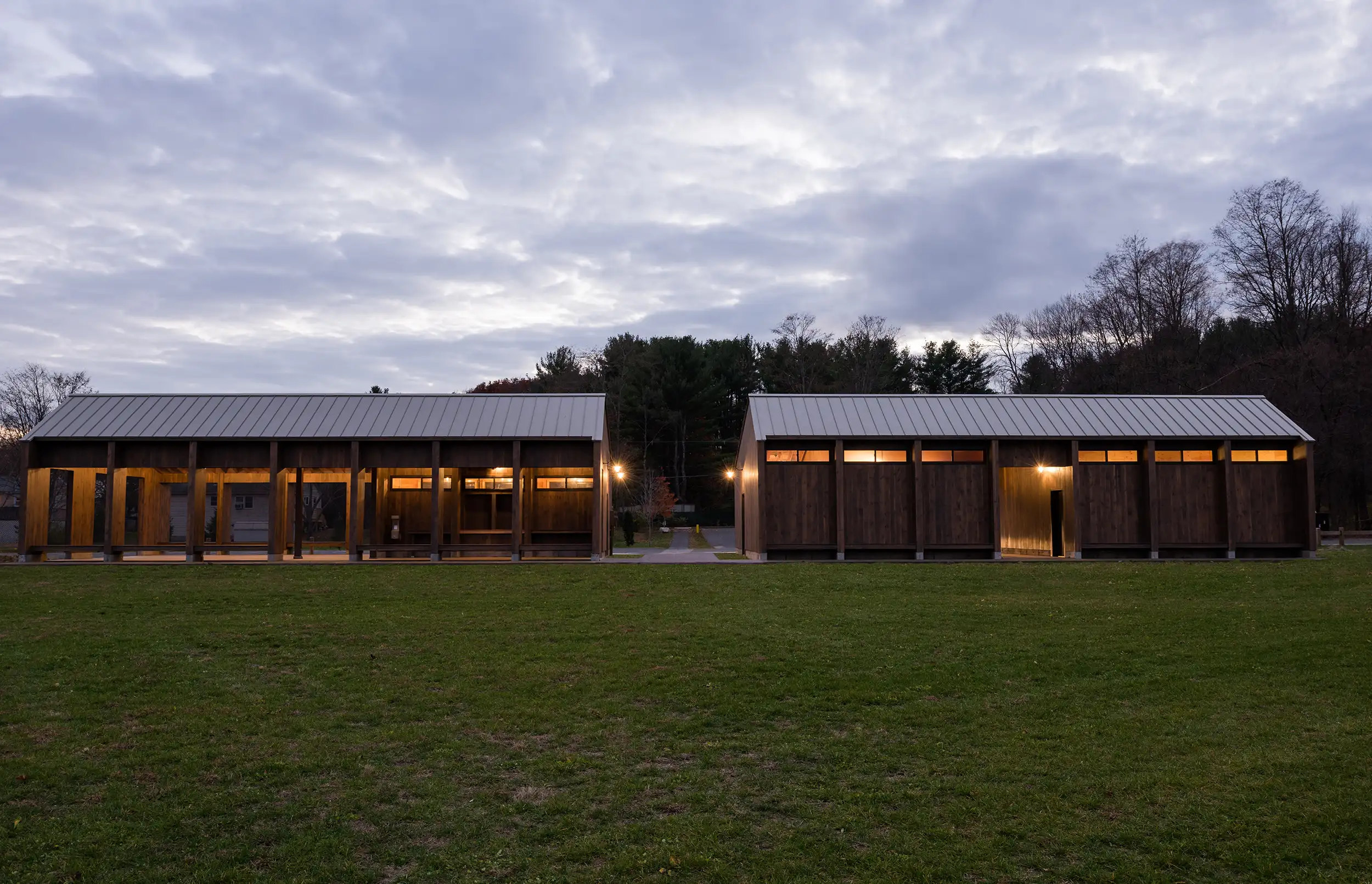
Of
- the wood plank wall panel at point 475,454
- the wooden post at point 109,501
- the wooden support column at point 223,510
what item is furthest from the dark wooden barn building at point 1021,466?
the wooden post at point 109,501

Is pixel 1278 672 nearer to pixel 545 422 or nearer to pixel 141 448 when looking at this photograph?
pixel 545 422

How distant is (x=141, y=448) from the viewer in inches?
927

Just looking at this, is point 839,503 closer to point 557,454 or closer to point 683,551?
point 557,454

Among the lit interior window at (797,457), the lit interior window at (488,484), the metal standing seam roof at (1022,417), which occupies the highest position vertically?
the metal standing seam roof at (1022,417)

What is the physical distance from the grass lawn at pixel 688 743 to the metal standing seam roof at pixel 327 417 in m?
10.3

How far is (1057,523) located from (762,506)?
8.40 m

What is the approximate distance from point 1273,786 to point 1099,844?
176 cm

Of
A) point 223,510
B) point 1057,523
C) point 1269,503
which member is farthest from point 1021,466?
point 223,510

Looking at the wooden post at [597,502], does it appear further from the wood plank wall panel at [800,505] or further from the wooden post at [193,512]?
the wooden post at [193,512]

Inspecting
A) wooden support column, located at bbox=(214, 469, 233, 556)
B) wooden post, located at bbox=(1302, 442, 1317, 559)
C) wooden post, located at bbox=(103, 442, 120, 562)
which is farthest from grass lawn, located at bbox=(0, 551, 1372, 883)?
wooden support column, located at bbox=(214, 469, 233, 556)

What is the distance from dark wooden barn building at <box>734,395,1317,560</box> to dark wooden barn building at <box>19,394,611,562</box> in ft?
17.4

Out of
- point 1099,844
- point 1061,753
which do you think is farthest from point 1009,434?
point 1099,844

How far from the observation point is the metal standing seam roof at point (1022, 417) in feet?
76.5

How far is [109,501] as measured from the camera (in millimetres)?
22609
